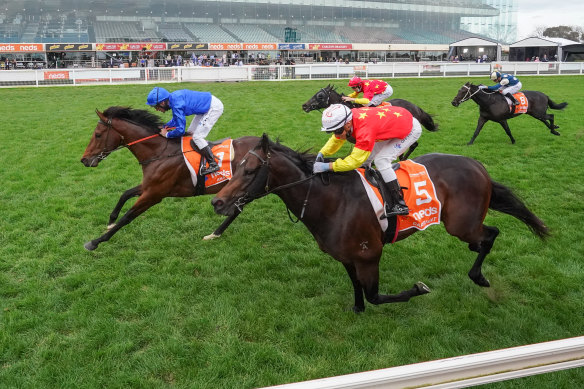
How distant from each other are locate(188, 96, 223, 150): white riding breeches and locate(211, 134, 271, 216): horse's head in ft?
7.73

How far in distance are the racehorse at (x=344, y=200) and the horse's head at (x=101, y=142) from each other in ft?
9.37

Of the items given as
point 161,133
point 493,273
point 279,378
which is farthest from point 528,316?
point 161,133

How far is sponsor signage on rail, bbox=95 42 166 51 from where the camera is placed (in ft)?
140

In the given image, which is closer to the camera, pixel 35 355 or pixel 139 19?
pixel 35 355

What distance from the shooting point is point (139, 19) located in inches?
2173

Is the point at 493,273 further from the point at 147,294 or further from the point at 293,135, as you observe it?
the point at 293,135

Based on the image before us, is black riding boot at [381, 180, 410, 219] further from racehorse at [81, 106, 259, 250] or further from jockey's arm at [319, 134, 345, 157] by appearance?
racehorse at [81, 106, 259, 250]

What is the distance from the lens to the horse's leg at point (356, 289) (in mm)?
4242

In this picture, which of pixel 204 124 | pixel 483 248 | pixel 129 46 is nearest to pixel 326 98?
pixel 204 124

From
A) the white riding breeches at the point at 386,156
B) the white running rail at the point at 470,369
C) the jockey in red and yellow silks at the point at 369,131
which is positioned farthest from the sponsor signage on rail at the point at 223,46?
the white running rail at the point at 470,369

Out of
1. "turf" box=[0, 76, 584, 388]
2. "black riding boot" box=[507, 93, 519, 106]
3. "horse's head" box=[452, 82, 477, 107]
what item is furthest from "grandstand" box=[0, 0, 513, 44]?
"turf" box=[0, 76, 584, 388]

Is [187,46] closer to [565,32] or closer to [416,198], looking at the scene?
[416,198]

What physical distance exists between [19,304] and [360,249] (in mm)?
3289

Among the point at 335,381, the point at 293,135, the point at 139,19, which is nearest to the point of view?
the point at 335,381
